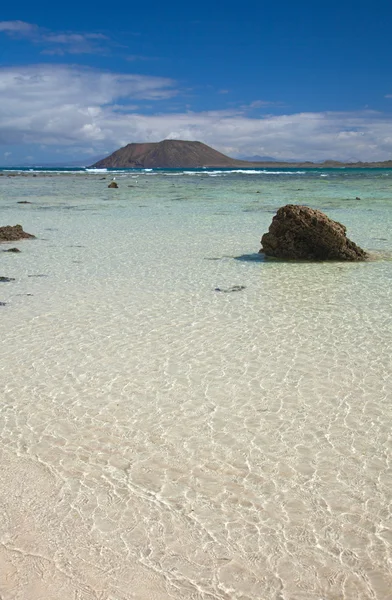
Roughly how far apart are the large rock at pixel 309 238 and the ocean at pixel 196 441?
7.24 ft

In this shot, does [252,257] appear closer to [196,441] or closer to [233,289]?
[233,289]

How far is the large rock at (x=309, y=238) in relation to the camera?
1157 cm

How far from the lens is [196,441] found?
14.1ft

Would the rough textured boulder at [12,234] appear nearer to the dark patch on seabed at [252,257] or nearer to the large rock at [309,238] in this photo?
A: the dark patch on seabed at [252,257]

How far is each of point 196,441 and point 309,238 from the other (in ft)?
26.8

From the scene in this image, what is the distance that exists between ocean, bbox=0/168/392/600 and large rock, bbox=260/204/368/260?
2206mm

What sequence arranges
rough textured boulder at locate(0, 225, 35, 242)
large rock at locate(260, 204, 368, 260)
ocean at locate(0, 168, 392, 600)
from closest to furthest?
ocean at locate(0, 168, 392, 600) < large rock at locate(260, 204, 368, 260) < rough textured boulder at locate(0, 225, 35, 242)

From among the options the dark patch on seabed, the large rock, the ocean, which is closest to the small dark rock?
the ocean

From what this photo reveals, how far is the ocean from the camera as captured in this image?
2984 millimetres

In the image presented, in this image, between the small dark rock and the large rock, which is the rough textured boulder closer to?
the large rock

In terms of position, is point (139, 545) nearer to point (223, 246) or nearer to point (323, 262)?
point (323, 262)

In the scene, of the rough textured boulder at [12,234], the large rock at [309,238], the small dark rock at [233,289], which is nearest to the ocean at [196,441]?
the small dark rock at [233,289]

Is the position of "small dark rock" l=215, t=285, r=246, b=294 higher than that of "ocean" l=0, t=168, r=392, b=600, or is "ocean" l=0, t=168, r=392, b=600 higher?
"ocean" l=0, t=168, r=392, b=600

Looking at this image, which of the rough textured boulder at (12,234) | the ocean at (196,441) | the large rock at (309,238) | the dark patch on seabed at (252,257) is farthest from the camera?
the rough textured boulder at (12,234)
